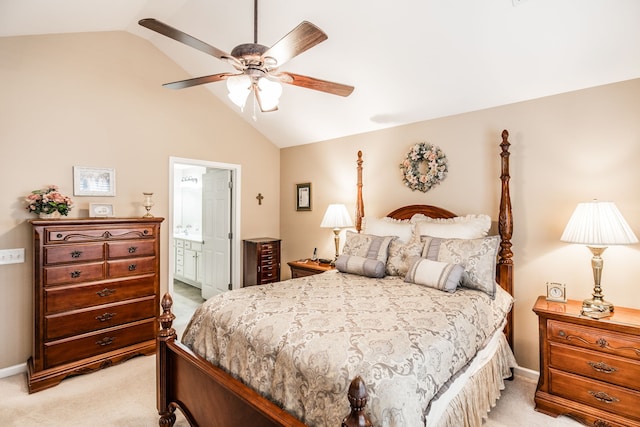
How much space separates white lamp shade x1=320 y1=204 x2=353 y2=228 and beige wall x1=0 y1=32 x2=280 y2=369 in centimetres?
168

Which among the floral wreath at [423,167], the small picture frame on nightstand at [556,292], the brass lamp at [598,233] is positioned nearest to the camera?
the brass lamp at [598,233]

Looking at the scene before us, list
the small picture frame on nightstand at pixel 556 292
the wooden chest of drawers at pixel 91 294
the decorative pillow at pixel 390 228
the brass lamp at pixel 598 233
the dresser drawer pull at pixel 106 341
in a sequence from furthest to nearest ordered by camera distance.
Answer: the decorative pillow at pixel 390 228 < the dresser drawer pull at pixel 106 341 < the wooden chest of drawers at pixel 91 294 < the small picture frame on nightstand at pixel 556 292 < the brass lamp at pixel 598 233

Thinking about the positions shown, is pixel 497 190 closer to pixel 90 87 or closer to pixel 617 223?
pixel 617 223

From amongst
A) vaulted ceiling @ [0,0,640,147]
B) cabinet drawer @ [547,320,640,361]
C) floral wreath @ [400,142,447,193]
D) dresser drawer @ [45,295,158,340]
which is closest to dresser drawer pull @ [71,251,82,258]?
dresser drawer @ [45,295,158,340]

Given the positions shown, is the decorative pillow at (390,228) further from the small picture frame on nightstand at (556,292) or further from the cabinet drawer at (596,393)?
the cabinet drawer at (596,393)

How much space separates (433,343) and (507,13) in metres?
2.22

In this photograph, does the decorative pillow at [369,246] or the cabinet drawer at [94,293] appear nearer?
the cabinet drawer at [94,293]

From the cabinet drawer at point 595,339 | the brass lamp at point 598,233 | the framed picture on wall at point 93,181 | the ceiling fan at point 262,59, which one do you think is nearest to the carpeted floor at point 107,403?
the cabinet drawer at point 595,339

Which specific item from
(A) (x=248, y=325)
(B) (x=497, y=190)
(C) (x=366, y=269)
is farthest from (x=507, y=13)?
(A) (x=248, y=325)

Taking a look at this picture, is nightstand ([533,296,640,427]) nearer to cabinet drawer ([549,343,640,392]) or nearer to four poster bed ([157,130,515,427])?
cabinet drawer ([549,343,640,392])

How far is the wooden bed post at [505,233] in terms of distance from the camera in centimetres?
279

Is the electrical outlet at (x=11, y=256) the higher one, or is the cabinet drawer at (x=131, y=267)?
the electrical outlet at (x=11, y=256)

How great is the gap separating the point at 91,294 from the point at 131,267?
1.27 ft

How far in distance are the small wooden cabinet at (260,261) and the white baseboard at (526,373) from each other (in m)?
3.02
